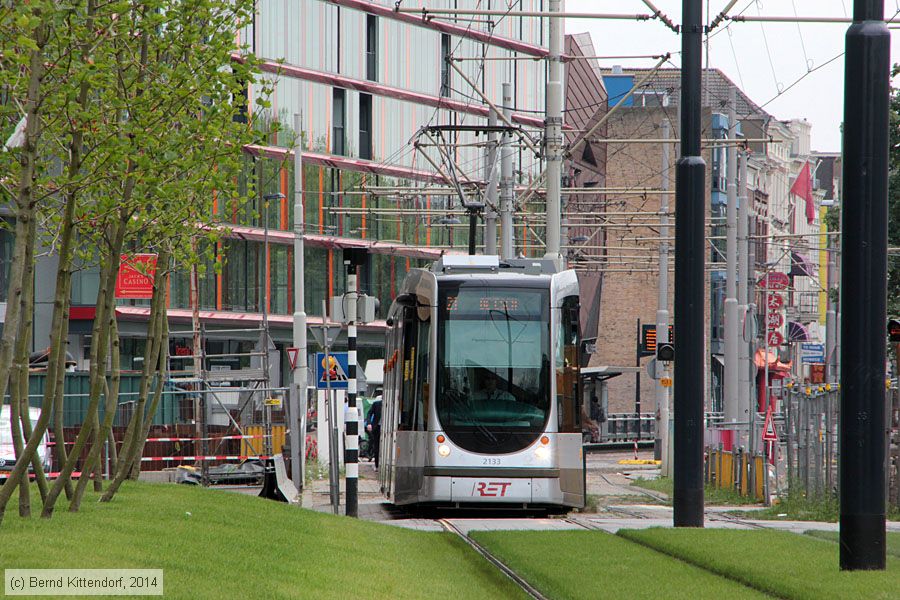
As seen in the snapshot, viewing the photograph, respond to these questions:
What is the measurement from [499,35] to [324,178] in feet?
35.6

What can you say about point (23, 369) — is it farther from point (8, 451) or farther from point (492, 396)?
point (8, 451)

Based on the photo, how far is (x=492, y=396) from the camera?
21.3m

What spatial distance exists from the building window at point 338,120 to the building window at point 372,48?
161 cm

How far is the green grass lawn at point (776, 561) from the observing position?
35.9 ft

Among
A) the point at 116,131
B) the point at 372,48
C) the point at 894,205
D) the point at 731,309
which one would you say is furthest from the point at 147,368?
the point at 372,48

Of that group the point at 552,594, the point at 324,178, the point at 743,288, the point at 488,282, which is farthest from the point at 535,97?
the point at 552,594

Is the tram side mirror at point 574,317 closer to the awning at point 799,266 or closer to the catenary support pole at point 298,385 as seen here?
the catenary support pole at point 298,385

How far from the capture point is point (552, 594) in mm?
11531

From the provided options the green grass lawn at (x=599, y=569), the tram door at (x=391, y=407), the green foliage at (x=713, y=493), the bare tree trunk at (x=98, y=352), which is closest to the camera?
the green grass lawn at (x=599, y=569)

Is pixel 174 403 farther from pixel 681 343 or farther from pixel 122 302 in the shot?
pixel 122 302

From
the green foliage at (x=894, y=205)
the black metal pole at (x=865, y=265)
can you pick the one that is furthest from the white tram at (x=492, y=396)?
the green foliage at (x=894, y=205)

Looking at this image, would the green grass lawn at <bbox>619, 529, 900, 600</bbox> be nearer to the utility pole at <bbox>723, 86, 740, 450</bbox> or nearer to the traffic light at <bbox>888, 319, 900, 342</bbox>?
the traffic light at <bbox>888, 319, 900, 342</bbox>

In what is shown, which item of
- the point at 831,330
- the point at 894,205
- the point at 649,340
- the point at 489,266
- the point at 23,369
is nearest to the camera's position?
the point at 23,369

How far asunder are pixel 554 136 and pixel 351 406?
28.3 feet
